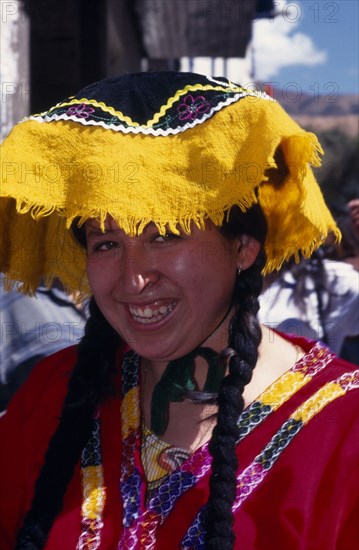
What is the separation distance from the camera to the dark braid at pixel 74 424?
1678mm

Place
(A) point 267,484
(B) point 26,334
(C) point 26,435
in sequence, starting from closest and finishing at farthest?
(A) point 267,484 → (C) point 26,435 → (B) point 26,334

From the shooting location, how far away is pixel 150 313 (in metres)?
1.65

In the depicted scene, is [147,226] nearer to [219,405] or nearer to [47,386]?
[219,405]

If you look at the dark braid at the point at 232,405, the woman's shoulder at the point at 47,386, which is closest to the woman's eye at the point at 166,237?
the dark braid at the point at 232,405

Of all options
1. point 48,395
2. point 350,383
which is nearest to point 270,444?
point 350,383

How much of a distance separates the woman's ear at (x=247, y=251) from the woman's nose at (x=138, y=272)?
0.73 feet

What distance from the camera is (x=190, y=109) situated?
62.1 inches

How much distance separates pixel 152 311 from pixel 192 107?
435mm

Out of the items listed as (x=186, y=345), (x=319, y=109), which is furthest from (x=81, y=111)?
(x=319, y=109)

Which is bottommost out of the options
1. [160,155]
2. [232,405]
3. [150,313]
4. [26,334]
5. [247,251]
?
[26,334]

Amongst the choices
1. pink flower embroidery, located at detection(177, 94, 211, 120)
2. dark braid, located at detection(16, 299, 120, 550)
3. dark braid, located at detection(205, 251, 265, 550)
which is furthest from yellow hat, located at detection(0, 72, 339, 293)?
dark braid, located at detection(16, 299, 120, 550)

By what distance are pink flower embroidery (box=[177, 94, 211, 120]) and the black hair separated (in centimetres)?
23

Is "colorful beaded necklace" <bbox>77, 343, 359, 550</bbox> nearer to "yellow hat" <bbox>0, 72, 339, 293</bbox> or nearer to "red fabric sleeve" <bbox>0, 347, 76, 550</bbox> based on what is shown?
"red fabric sleeve" <bbox>0, 347, 76, 550</bbox>

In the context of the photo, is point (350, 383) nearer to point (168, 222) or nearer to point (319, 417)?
point (319, 417)
